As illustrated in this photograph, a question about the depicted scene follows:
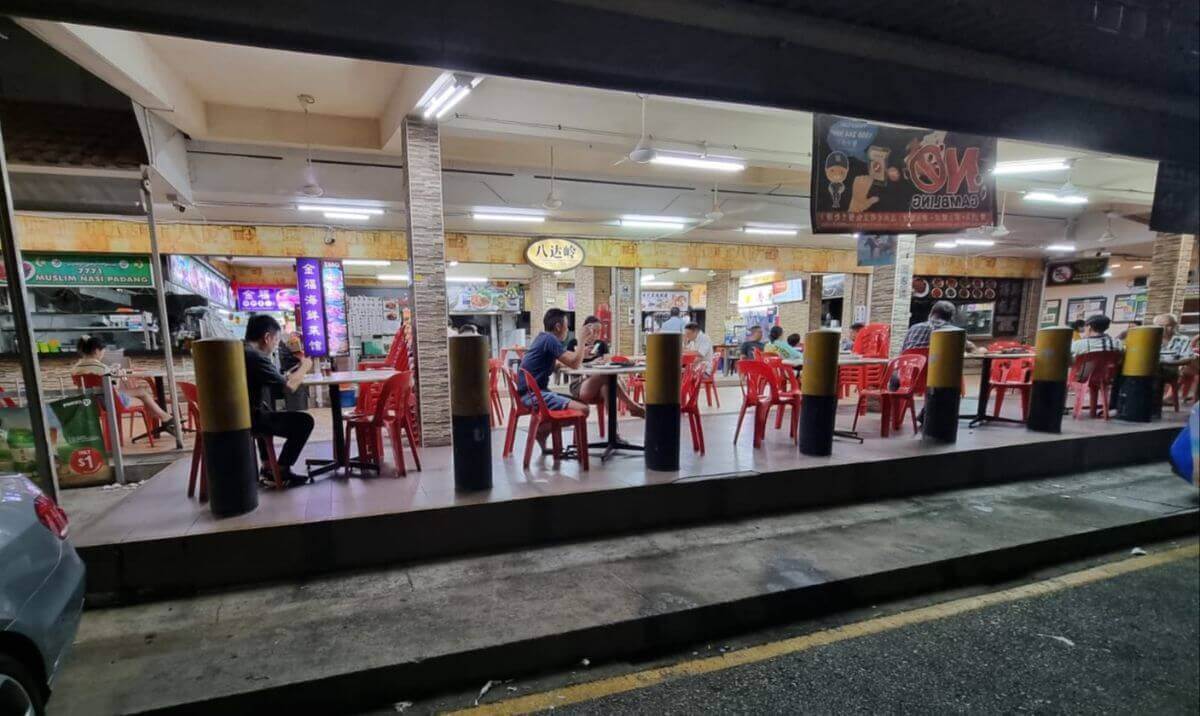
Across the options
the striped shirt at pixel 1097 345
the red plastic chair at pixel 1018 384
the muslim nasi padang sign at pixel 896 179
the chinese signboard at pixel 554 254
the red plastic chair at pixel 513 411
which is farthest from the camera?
the chinese signboard at pixel 554 254

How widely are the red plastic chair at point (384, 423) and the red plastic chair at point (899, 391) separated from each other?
485 cm

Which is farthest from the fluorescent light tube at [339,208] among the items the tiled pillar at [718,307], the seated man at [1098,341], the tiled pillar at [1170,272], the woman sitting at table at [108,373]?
the tiled pillar at [1170,272]

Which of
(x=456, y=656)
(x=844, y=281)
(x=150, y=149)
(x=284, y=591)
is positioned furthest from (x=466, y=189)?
(x=844, y=281)

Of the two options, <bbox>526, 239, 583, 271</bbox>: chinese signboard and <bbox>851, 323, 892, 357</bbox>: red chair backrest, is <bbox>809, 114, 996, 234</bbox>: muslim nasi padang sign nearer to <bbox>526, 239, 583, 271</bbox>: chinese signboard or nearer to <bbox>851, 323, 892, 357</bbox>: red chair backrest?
<bbox>851, 323, 892, 357</bbox>: red chair backrest

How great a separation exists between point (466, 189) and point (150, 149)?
152 inches

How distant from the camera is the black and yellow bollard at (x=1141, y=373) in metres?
6.28

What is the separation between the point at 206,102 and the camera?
231 inches

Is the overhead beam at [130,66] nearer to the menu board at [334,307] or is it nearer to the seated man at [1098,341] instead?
the menu board at [334,307]

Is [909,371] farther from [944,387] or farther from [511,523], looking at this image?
[511,523]

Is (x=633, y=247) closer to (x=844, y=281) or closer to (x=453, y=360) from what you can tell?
(x=844, y=281)

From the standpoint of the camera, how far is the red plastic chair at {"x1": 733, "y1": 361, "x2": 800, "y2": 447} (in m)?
5.11

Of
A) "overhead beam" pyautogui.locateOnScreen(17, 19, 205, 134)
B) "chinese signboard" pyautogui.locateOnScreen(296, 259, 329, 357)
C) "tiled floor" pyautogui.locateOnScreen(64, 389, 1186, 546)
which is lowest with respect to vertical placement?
"tiled floor" pyautogui.locateOnScreen(64, 389, 1186, 546)

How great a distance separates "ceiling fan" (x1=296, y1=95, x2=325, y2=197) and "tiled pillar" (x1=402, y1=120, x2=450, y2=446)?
4.79 ft

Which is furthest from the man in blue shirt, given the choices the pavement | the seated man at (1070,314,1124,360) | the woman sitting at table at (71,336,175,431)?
the seated man at (1070,314,1124,360)
